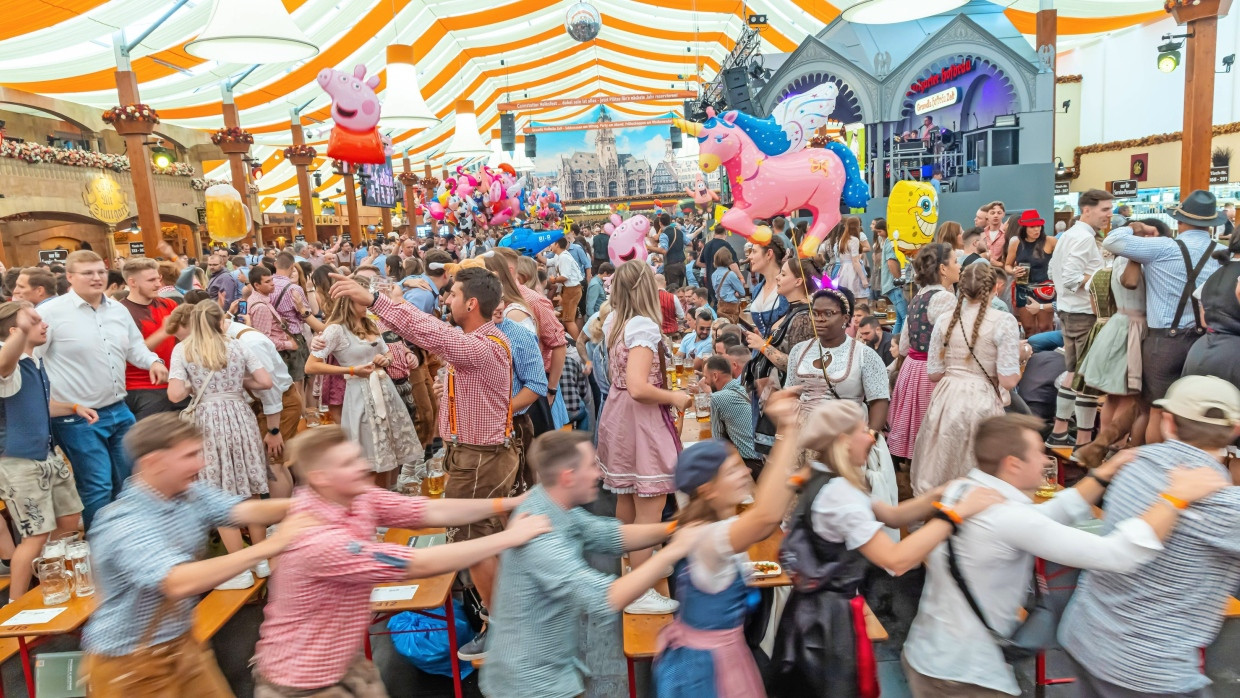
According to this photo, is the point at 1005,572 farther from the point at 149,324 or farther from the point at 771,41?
the point at 771,41

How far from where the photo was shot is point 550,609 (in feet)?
5.21

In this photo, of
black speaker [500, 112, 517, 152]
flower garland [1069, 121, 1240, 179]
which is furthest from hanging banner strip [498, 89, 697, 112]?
flower garland [1069, 121, 1240, 179]

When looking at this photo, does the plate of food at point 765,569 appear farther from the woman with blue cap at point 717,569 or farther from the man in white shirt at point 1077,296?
the man in white shirt at point 1077,296

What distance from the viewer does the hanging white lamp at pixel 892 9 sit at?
4598mm

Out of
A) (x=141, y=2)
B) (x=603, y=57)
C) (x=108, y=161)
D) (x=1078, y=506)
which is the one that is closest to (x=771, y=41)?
(x=603, y=57)

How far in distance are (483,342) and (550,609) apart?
1.26m

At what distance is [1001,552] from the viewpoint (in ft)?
5.16

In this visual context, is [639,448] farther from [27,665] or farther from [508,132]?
[508,132]

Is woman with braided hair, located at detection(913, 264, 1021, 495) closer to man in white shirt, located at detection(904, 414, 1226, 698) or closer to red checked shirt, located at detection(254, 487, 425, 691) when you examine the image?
man in white shirt, located at detection(904, 414, 1226, 698)

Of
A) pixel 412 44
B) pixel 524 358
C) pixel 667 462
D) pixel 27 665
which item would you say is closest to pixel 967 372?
pixel 667 462

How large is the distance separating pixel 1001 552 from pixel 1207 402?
0.51 metres

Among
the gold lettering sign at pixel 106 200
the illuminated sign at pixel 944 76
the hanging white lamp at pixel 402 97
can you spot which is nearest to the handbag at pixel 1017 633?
the hanging white lamp at pixel 402 97

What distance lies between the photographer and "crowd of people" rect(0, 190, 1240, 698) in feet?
5.07

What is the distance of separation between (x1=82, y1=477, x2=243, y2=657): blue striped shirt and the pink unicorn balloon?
8.39 feet
